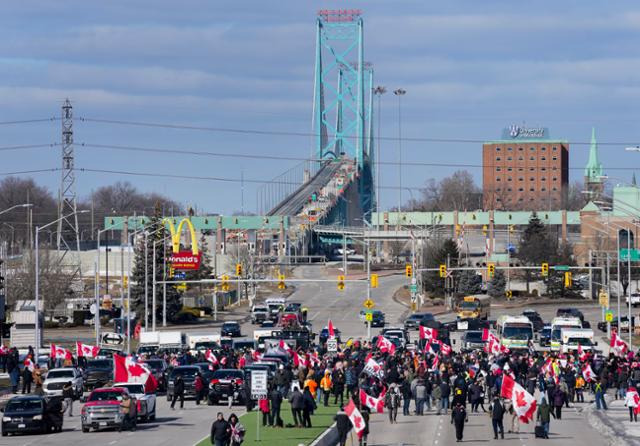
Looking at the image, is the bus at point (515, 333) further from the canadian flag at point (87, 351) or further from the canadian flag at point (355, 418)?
the canadian flag at point (355, 418)

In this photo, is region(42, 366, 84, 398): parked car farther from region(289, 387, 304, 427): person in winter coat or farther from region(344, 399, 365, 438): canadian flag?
region(344, 399, 365, 438): canadian flag

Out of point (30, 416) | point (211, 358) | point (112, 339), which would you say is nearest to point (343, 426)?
point (30, 416)

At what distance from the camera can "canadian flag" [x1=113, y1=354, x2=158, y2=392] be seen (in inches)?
1767

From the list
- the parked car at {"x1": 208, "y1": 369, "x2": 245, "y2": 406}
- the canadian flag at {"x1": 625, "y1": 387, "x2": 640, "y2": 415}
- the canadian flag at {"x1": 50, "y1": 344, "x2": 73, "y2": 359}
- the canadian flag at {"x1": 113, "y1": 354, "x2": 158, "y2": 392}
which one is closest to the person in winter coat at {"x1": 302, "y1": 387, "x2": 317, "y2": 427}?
the canadian flag at {"x1": 113, "y1": 354, "x2": 158, "y2": 392}

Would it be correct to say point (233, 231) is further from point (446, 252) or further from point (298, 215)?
point (446, 252)

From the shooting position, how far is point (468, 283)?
120m

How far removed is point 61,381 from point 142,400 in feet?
32.7

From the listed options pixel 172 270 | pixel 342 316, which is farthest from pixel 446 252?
pixel 172 270

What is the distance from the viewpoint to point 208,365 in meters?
53.6

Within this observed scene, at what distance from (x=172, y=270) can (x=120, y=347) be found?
23269 mm

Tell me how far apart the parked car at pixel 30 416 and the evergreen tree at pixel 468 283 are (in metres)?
83.2

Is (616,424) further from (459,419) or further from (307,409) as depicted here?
(307,409)

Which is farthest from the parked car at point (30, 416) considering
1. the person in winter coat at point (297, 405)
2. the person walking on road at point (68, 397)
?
the person in winter coat at point (297, 405)

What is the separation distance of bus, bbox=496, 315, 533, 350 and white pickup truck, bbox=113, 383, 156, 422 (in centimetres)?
3343
